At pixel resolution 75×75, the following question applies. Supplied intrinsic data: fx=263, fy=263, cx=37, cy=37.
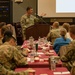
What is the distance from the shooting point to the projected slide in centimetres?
1036

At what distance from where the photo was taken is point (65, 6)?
34.1ft

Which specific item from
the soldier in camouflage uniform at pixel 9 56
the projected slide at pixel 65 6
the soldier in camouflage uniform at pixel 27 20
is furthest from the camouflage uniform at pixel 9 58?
the projected slide at pixel 65 6

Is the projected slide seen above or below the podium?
above

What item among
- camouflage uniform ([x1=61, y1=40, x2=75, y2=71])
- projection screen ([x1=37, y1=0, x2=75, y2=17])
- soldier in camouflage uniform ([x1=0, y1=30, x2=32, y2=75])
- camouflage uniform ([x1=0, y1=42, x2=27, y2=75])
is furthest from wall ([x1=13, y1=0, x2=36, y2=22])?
camouflage uniform ([x1=0, y1=42, x2=27, y2=75])

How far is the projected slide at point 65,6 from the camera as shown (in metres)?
10.4

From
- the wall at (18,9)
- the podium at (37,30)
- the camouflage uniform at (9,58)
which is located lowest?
the podium at (37,30)

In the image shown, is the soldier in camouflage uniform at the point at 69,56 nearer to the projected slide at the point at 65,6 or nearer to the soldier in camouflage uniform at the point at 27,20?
the soldier in camouflage uniform at the point at 27,20

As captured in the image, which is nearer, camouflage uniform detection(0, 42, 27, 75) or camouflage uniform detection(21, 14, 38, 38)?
camouflage uniform detection(0, 42, 27, 75)

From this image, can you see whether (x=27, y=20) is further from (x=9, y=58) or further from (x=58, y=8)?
(x=9, y=58)

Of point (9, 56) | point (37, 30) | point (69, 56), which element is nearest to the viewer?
point (9, 56)

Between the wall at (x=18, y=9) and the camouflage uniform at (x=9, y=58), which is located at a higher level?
the wall at (x=18, y=9)

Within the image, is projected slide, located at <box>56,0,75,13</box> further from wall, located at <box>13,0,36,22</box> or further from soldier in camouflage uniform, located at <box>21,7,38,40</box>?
wall, located at <box>13,0,36,22</box>

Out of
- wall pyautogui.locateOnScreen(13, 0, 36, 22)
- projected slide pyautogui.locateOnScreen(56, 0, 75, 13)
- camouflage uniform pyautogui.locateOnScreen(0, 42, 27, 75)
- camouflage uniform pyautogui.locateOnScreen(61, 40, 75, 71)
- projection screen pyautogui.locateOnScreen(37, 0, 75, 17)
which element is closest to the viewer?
camouflage uniform pyautogui.locateOnScreen(0, 42, 27, 75)

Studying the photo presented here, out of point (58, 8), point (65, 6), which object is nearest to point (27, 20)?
point (58, 8)
